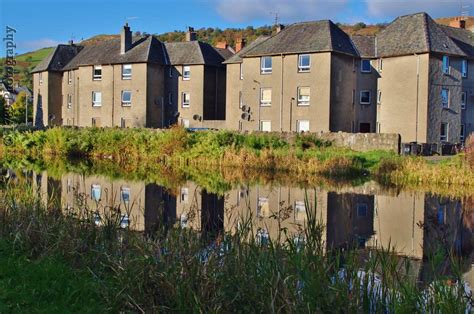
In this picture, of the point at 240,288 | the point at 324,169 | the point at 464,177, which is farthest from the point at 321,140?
the point at 240,288

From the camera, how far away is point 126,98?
181 feet

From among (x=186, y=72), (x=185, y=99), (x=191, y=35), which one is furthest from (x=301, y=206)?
(x=191, y=35)

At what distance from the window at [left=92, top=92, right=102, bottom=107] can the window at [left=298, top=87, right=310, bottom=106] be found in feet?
72.5

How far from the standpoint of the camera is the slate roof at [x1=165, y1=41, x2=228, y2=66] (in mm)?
55156

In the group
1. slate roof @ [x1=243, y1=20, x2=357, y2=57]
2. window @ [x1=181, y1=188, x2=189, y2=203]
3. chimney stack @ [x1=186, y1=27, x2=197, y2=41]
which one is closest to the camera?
window @ [x1=181, y1=188, x2=189, y2=203]

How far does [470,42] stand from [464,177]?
1086 inches

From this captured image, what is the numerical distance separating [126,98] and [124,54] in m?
4.51

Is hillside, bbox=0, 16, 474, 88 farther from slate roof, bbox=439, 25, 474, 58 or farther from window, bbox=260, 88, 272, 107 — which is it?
window, bbox=260, 88, 272, 107

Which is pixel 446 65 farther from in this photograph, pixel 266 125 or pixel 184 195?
pixel 184 195

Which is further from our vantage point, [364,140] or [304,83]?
[304,83]

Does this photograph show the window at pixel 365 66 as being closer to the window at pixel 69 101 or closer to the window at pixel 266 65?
the window at pixel 266 65

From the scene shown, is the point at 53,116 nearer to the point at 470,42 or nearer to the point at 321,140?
the point at 321,140

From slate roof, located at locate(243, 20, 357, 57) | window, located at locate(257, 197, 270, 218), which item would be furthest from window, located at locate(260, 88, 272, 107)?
window, located at locate(257, 197, 270, 218)

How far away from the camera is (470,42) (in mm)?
51375
